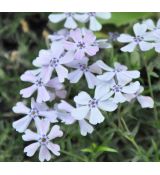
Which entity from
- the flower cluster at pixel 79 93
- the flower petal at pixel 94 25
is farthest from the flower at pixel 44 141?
the flower petal at pixel 94 25

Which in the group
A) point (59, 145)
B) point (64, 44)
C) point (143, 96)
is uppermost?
point (64, 44)

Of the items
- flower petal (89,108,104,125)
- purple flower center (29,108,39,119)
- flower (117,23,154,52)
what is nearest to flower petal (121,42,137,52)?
flower (117,23,154,52)

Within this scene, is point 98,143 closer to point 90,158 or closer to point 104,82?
point 90,158

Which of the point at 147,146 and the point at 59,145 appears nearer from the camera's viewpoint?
the point at 59,145

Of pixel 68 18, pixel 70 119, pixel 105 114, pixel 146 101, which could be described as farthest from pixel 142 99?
pixel 68 18

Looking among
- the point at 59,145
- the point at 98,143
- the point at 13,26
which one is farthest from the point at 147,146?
the point at 13,26

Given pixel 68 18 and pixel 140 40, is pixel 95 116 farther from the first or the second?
pixel 68 18

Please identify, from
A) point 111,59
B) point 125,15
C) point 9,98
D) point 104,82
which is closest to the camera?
point 104,82
